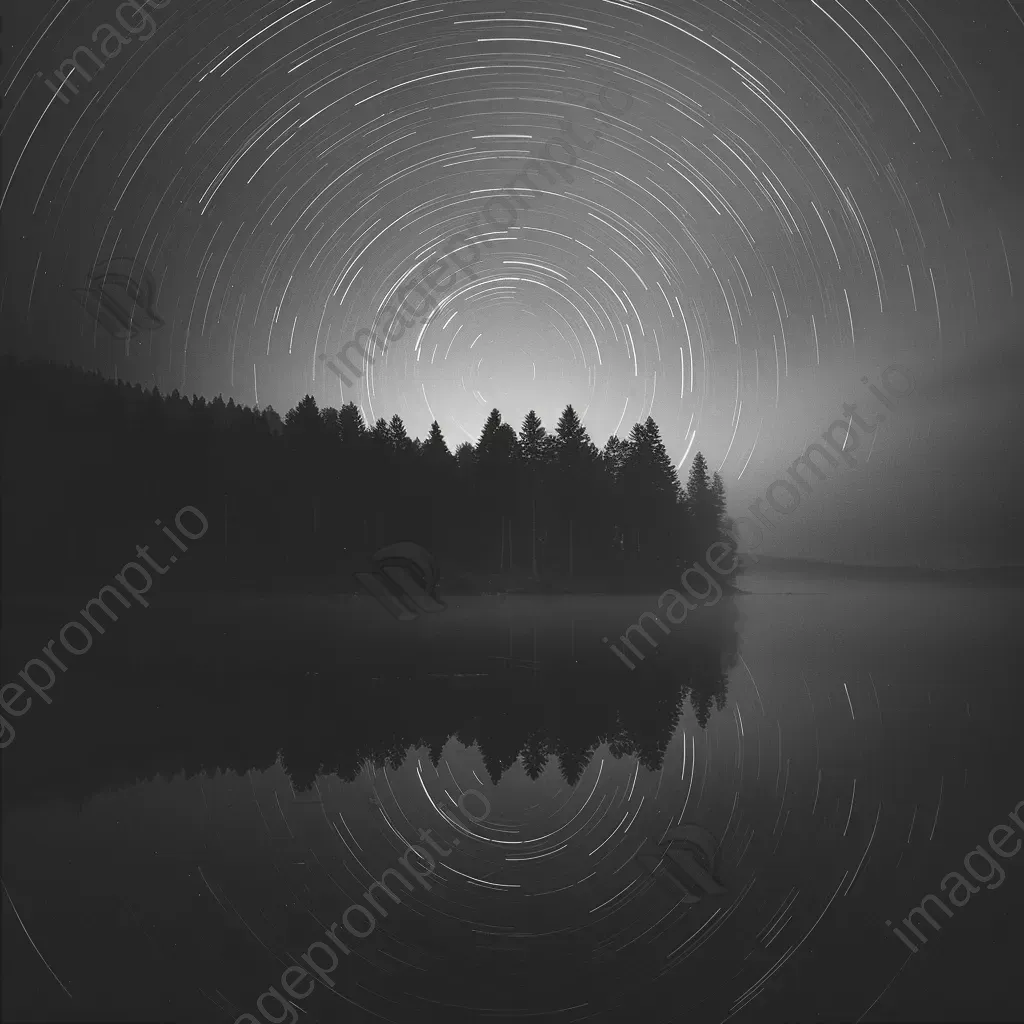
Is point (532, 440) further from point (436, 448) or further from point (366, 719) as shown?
point (366, 719)

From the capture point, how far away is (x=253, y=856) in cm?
649

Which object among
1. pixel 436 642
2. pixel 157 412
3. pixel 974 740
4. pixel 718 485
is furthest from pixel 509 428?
pixel 974 740

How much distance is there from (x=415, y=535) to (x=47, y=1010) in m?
53.8

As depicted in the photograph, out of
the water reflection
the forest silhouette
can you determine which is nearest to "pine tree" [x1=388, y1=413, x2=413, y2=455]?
the forest silhouette

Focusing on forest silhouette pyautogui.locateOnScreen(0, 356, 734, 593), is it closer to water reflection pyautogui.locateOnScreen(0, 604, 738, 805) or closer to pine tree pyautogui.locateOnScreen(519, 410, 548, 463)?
pine tree pyautogui.locateOnScreen(519, 410, 548, 463)

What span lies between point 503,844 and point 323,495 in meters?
53.0

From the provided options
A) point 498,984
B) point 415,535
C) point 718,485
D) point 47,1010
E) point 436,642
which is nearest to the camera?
point 47,1010

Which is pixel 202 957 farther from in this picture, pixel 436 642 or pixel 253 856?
pixel 436 642

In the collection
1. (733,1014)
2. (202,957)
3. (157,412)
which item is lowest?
(157,412)

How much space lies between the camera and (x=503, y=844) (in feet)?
23.4

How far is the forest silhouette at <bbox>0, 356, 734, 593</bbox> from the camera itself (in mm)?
47469

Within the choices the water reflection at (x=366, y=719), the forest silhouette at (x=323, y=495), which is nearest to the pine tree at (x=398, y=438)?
the forest silhouette at (x=323, y=495)

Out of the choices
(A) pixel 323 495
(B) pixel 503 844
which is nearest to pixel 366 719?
(B) pixel 503 844

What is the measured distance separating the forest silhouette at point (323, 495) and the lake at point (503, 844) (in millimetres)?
37736
